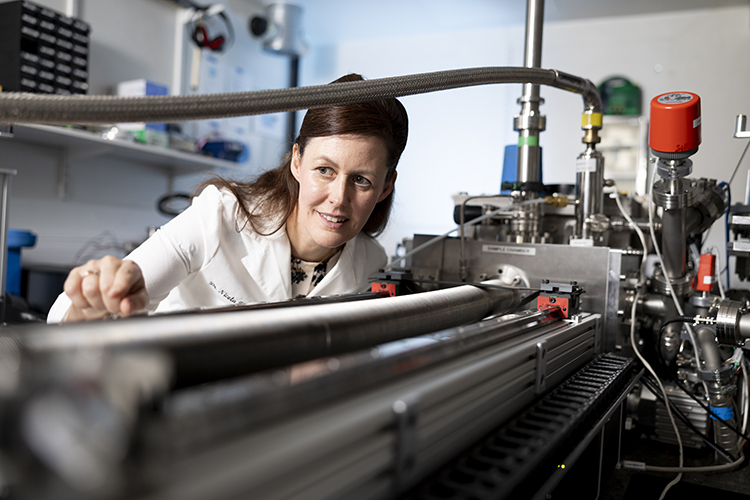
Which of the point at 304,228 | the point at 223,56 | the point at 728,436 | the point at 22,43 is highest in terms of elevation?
the point at 223,56

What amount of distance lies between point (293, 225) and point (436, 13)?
3.09 metres

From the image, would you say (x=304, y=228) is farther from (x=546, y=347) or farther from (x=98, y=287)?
(x=546, y=347)

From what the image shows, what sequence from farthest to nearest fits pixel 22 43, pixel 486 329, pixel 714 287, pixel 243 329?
pixel 22 43 < pixel 714 287 < pixel 486 329 < pixel 243 329

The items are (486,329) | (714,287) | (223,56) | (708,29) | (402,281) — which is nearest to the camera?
(486,329)

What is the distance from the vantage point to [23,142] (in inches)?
96.7

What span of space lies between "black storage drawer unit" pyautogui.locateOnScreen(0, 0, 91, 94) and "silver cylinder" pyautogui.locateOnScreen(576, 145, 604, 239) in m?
2.08

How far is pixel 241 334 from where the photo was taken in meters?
0.42

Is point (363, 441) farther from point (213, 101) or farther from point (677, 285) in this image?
point (677, 285)

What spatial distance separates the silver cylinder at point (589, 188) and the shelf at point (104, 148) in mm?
2015

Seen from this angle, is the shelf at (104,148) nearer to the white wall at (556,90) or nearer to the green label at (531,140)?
the white wall at (556,90)

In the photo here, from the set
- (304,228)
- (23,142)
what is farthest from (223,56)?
(304,228)

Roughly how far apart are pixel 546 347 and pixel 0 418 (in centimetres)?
53

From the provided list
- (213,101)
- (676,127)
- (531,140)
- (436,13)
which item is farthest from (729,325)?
(436,13)

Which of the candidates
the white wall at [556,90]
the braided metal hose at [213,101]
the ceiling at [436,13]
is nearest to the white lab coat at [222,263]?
the braided metal hose at [213,101]
